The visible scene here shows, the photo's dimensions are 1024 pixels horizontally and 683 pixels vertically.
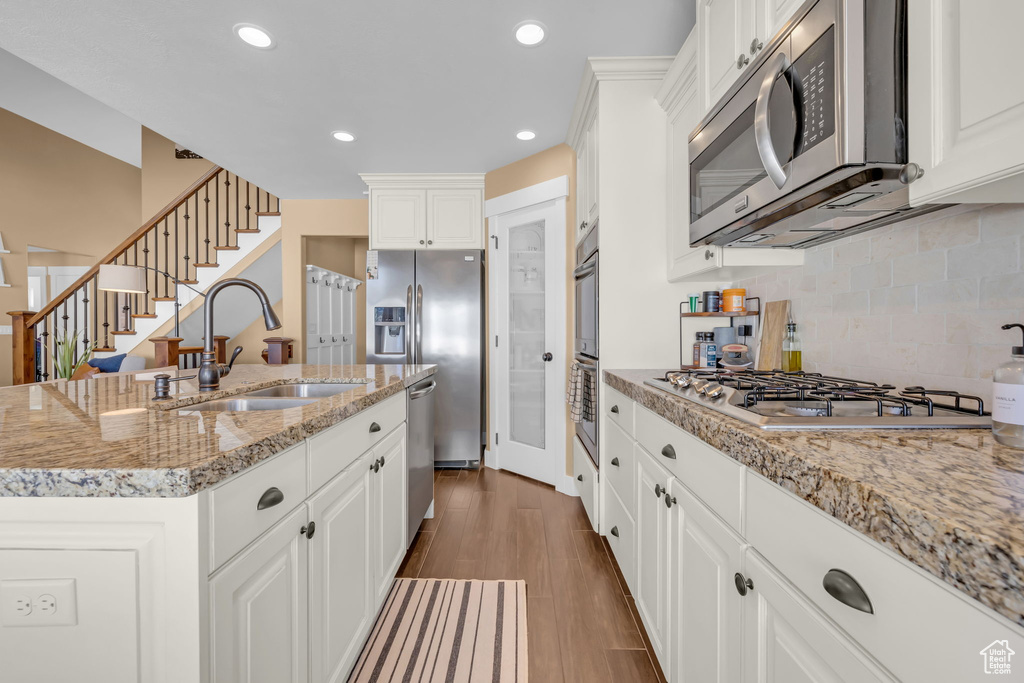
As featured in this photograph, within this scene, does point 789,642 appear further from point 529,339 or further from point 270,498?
point 529,339

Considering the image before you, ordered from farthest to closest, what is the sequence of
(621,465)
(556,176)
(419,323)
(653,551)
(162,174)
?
1. (162,174)
2. (419,323)
3. (556,176)
4. (621,465)
5. (653,551)

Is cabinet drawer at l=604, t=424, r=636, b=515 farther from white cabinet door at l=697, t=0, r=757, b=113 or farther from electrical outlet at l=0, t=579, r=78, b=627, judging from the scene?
Result: electrical outlet at l=0, t=579, r=78, b=627

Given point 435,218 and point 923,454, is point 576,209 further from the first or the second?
point 923,454

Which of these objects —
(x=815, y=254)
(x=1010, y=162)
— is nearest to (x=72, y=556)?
(x=1010, y=162)

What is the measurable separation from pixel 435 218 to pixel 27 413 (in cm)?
323

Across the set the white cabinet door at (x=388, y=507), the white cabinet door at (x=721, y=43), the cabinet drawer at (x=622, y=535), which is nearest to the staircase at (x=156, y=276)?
the white cabinet door at (x=388, y=507)

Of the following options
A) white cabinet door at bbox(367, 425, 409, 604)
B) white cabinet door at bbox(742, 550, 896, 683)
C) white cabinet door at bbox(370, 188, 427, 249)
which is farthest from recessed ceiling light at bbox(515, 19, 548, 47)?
white cabinet door at bbox(742, 550, 896, 683)

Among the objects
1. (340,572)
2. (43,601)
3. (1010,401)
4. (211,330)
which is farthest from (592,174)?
(43,601)

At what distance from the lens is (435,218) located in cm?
402

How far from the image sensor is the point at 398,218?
159 inches

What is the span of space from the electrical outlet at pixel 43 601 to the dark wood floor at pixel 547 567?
1.28 metres

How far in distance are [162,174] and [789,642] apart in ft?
27.5

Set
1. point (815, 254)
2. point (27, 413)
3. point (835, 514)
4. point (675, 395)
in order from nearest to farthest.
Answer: point (835, 514) → point (27, 413) → point (675, 395) → point (815, 254)

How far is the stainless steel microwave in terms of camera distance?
882mm
